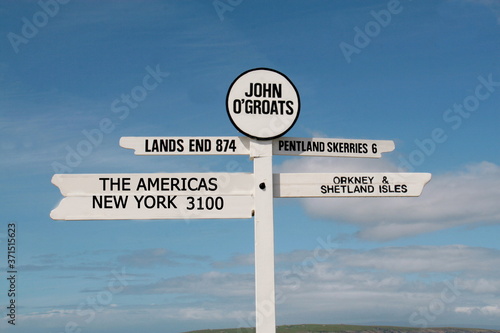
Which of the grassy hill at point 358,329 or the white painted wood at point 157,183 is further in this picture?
the grassy hill at point 358,329

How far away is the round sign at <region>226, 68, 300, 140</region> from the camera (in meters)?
8.73

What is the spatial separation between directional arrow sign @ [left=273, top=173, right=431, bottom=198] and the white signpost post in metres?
0.02

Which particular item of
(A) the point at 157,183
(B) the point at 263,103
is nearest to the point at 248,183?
(B) the point at 263,103

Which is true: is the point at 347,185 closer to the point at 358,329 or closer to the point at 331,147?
the point at 331,147

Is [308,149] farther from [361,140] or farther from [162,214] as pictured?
[162,214]

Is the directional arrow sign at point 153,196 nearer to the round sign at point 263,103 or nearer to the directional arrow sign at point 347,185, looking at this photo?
the directional arrow sign at point 347,185

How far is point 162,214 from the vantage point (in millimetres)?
8414

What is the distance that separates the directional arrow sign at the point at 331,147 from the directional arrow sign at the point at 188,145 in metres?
0.67

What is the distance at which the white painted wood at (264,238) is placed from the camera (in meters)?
8.40

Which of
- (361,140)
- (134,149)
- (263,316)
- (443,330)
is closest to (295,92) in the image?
(361,140)

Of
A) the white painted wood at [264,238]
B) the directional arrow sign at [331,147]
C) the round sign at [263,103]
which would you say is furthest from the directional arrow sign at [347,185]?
the round sign at [263,103]

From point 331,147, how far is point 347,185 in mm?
676

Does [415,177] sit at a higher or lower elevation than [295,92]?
lower

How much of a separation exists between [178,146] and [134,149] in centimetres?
66
